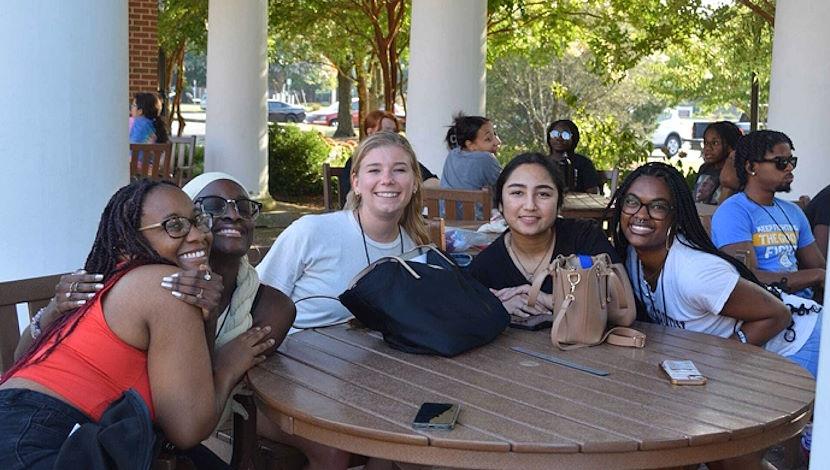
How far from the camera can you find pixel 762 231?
469cm

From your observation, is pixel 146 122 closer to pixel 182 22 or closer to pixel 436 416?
pixel 182 22

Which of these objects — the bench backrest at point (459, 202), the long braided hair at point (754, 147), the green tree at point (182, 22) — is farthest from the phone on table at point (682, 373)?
the green tree at point (182, 22)

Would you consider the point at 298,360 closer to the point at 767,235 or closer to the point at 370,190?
the point at 370,190

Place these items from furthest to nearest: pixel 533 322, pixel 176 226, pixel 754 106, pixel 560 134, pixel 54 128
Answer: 1. pixel 754 106
2. pixel 560 134
3. pixel 54 128
4. pixel 533 322
5. pixel 176 226

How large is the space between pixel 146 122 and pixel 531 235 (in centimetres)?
834

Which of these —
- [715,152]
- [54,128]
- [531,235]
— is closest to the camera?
[531,235]

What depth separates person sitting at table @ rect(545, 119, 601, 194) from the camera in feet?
27.6

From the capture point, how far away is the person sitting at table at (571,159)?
27.6ft

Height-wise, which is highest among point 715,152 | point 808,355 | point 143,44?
point 143,44

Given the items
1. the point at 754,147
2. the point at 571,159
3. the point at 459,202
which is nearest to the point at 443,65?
the point at 571,159

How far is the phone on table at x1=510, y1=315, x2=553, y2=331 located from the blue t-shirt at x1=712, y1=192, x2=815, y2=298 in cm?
140

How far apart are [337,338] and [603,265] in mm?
861

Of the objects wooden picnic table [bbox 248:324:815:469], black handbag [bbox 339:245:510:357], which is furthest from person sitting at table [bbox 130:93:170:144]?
black handbag [bbox 339:245:510:357]

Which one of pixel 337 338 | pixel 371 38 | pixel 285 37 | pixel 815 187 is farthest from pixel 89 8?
pixel 285 37
